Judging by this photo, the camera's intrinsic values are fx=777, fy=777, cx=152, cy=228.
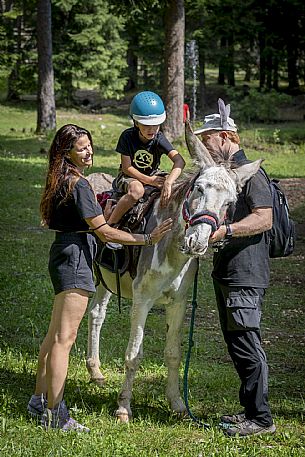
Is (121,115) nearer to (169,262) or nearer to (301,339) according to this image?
(301,339)

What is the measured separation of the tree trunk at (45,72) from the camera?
24703mm

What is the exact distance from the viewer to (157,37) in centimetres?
3550

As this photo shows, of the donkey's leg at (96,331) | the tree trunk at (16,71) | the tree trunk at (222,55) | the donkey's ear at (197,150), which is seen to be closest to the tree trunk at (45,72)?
the tree trunk at (16,71)

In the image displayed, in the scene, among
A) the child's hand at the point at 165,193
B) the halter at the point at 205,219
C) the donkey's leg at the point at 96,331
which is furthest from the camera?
the donkey's leg at the point at 96,331

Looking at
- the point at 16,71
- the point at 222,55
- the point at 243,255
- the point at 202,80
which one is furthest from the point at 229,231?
the point at 222,55

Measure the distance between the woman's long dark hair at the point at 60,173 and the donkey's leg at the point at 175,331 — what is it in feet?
3.87

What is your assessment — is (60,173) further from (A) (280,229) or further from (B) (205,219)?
(A) (280,229)

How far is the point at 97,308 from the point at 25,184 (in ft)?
35.0

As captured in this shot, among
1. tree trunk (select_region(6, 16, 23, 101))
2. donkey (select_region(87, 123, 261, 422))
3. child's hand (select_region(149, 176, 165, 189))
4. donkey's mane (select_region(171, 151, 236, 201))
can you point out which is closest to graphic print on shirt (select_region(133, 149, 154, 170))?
child's hand (select_region(149, 176, 165, 189))

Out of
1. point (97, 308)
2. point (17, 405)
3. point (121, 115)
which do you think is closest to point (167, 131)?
point (121, 115)

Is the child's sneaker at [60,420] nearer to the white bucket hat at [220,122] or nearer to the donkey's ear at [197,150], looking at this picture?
the donkey's ear at [197,150]

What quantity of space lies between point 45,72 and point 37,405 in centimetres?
2067

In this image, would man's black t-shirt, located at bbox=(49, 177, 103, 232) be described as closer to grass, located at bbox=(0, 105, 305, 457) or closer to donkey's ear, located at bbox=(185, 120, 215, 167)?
donkey's ear, located at bbox=(185, 120, 215, 167)

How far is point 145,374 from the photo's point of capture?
691cm
